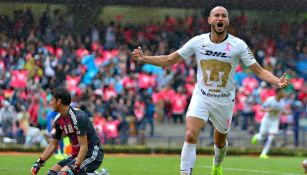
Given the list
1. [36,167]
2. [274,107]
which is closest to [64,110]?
[36,167]

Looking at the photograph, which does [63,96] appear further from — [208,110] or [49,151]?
[208,110]

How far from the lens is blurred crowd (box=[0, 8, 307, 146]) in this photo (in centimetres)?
2330

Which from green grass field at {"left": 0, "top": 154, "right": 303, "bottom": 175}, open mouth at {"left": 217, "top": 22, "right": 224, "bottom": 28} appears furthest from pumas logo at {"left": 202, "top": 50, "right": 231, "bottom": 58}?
green grass field at {"left": 0, "top": 154, "right": 303, "bottom": 175}

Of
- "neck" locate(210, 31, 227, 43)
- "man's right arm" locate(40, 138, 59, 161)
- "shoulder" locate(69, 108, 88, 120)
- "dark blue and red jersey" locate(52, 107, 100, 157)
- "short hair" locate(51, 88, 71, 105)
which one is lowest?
"man's right arm" locate(40, 138, 59, 161)

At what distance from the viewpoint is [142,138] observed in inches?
1000

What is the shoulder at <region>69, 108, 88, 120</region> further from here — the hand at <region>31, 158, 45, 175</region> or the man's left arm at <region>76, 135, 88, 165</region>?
the hand at <region>31, 158, 45, 175</region>

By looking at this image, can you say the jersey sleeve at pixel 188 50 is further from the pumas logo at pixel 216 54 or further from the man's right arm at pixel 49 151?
the man's right arm at pixel 49 151

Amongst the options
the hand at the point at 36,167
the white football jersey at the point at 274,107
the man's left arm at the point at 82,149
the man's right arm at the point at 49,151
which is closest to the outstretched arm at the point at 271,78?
the man's left arm at the point at 82,149

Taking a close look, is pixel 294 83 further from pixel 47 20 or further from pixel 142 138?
pixel 47 20

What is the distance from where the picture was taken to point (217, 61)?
1186 cm

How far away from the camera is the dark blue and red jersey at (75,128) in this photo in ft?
37.4

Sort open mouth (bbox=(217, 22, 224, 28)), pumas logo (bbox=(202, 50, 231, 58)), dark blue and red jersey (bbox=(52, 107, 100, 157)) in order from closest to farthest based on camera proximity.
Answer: dark blue and red jersey (bbox=(52, 107, 100, 157)) < open mouth (bbox=(217, 22, 224, 28)) < pumas logo (bbox=(202, 50, 231, 58))

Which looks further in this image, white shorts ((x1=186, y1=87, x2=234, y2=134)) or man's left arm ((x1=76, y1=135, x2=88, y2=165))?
white shorts ((x1=186, y1=87, x2=234, y2=134))

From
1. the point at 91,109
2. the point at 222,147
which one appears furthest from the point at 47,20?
the point at 222,147
